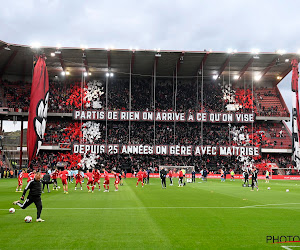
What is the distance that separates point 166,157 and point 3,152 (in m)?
30.0

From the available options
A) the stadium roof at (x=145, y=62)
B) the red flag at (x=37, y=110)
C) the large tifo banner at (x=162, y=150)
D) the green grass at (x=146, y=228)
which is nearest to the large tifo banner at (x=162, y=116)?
the large tifo banner at (x=162, y=150)

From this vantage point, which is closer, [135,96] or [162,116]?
[162,116]

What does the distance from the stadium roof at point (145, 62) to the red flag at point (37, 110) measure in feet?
52.5

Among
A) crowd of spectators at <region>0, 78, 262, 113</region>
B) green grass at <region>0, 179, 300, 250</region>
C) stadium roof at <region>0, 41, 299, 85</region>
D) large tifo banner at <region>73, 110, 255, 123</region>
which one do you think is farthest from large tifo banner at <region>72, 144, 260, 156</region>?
green grass at <region>0, 179, 300, 250</region>

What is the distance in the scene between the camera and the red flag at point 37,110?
1330 inches

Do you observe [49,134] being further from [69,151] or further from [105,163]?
[105,163]

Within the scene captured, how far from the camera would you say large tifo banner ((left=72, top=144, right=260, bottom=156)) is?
2250 inches

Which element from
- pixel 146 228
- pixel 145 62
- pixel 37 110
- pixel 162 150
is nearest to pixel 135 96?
pixel 145 62

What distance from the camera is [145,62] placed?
60.3m

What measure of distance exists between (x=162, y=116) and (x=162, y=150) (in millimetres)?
6642

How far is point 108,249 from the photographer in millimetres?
8320

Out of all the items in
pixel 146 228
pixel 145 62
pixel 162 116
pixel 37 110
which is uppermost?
pixel 145 62

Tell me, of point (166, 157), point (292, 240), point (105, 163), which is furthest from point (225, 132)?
point (292, 240)

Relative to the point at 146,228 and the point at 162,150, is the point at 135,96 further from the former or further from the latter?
the point at 146,228
